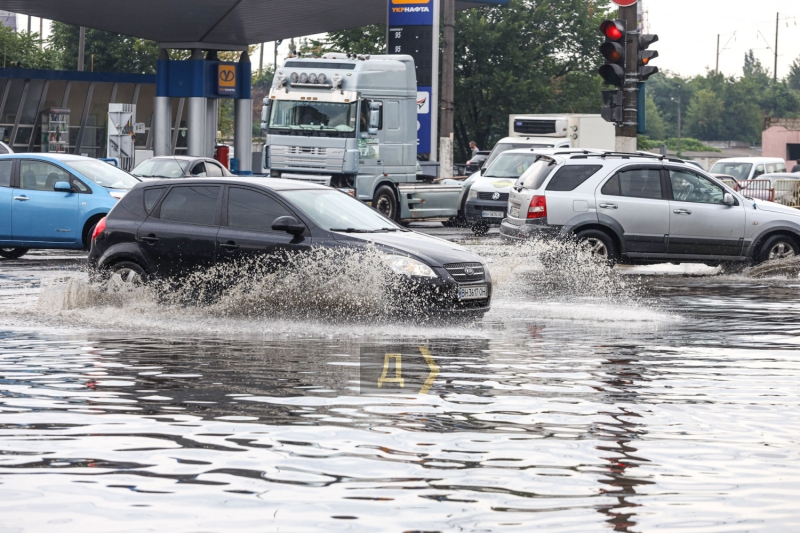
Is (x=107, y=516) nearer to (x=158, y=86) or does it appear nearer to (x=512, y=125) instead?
(x=512, y=125)

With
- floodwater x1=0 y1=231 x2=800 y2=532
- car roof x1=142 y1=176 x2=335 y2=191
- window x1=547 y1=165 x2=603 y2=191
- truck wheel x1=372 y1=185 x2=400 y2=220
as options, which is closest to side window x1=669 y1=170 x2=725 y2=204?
window x1=547 y1=165 x2=603 y2=191

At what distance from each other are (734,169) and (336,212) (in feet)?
105

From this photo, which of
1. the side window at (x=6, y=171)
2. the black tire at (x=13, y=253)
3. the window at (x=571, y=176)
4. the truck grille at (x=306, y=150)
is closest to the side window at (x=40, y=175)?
the side window at (x=6, y=171)

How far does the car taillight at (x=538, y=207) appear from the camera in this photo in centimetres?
1800

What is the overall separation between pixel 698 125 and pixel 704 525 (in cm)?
15599

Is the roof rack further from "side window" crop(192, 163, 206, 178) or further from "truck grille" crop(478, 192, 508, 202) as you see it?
"side window" crop(192, 163, 206, 178)

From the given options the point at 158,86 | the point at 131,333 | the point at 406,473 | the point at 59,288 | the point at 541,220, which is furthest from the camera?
the point at 158,86

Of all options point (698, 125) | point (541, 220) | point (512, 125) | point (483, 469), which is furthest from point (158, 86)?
point (698, 125)

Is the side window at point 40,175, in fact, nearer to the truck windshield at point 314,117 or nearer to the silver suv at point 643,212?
the silver suv at point 643,212

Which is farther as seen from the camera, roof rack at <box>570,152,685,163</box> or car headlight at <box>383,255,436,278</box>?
roof rack at <box>570,152,685,163</box>

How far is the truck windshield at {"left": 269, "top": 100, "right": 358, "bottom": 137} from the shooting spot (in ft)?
89.7

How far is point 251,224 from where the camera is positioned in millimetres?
12461

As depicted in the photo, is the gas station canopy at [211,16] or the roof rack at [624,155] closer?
the roof rack at [624,155]

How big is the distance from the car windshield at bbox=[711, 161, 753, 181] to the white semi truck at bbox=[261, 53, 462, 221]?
16.7 metres
